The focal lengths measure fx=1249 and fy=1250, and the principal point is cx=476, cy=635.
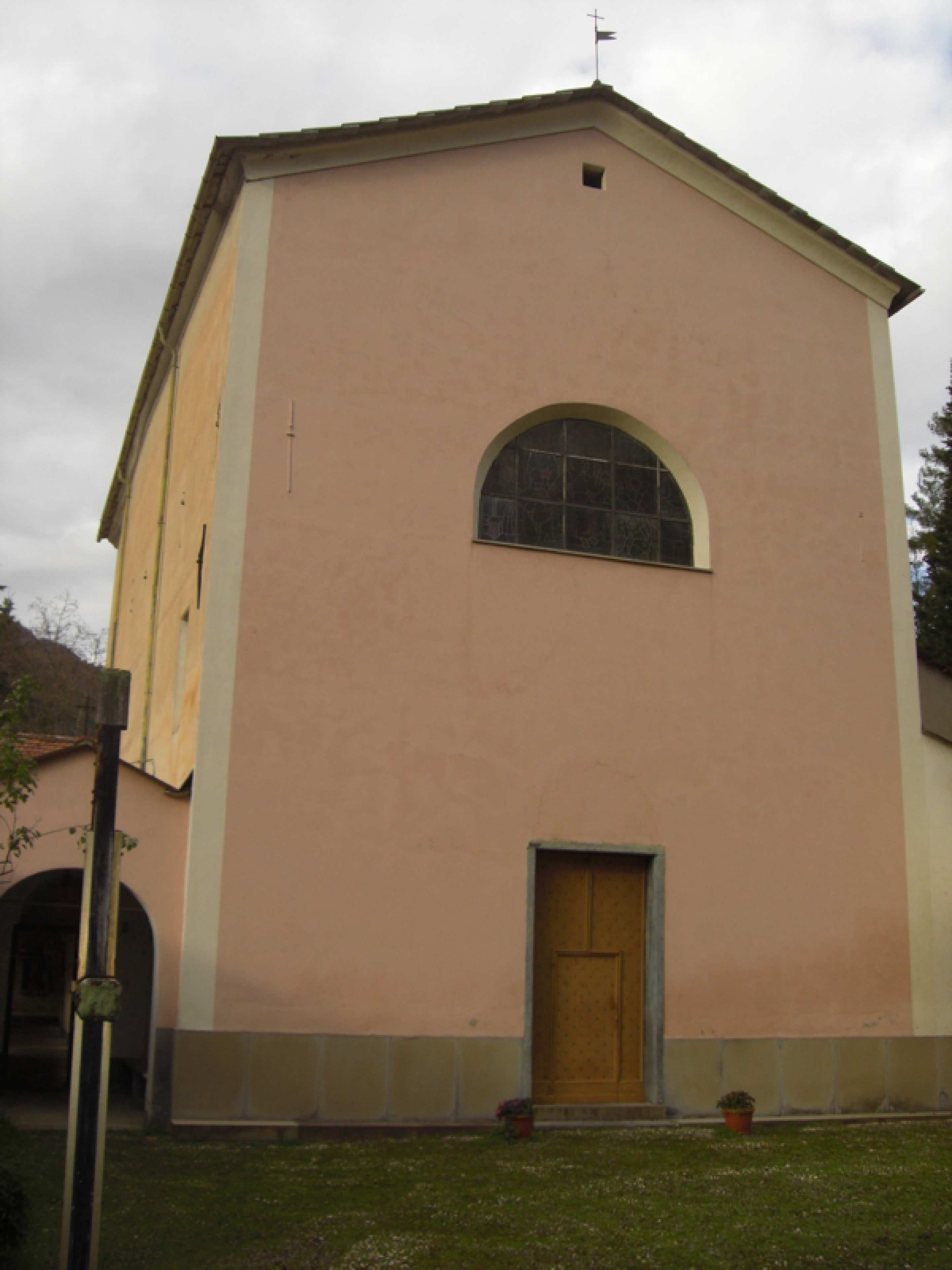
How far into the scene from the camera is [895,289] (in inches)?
571

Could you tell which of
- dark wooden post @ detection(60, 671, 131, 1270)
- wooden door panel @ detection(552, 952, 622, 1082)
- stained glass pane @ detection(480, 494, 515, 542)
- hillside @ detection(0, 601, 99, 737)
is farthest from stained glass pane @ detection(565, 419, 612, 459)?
hillside @ detection(0, 601, 99, 737)

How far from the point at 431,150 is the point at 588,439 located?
330cm

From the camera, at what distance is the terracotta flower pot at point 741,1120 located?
10.5 metres

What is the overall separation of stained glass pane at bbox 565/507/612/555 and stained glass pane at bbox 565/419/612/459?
0.60 meters

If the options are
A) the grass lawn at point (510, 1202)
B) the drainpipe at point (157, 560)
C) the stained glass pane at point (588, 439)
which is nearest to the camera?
the grass lawn at point (510, 1202)

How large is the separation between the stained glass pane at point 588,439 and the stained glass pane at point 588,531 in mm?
597

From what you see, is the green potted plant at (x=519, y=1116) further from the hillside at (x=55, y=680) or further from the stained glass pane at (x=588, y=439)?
the hillside at (x=55, y=680)

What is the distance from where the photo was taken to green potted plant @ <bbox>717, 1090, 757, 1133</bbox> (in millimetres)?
10531

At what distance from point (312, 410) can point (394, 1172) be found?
6.53 m

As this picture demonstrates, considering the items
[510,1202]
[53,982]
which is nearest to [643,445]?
[510,1202]

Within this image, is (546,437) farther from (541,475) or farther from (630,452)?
(630,452)

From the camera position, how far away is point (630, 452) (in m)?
13.0

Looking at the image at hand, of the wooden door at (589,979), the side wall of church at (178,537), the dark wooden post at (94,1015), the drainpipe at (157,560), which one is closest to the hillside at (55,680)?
the side wall of church at (178,537)

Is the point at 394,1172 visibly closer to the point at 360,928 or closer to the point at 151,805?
the point at 360,928
